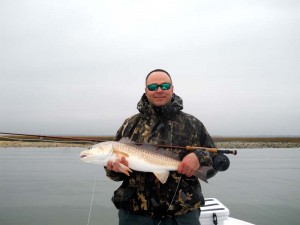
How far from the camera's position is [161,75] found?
4172 mm

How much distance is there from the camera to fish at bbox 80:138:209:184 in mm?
3906

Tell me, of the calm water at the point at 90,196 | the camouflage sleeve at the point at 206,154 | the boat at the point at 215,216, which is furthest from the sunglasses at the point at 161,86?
the calm water at the point at 90,196

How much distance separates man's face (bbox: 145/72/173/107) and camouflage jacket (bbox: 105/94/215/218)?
86 millimetres

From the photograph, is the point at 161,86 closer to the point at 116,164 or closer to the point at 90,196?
the point at 116,164

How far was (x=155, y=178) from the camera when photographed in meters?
3.89

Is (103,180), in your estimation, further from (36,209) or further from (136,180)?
(136,180)

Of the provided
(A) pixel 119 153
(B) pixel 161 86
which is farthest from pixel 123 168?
(B) pixel 161 86

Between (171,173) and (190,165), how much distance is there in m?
0.36

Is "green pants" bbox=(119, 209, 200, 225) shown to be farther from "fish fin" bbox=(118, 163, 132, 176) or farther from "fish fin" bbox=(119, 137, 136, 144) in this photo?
"fish fin" bbox=(119, 137, 136, 144)

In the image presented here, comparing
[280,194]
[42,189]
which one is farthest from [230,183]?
[42,189]

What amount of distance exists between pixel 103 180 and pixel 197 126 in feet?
49.7

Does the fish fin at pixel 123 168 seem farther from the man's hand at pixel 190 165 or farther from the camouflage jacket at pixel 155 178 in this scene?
the man's hand at pixel 190 165

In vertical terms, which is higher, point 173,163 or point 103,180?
point 173,163

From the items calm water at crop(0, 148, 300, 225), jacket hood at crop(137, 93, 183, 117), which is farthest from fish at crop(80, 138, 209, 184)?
calm water at crop(0, 148, 300, 225)
